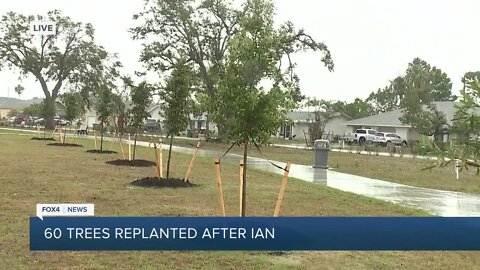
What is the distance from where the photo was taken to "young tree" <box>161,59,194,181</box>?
42.3ft

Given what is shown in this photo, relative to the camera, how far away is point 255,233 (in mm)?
4691

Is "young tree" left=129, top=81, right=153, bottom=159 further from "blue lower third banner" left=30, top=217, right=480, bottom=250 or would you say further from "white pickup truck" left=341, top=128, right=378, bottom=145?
Answer: "white pickup truck" left=341, top=128, right=378, bottom=145

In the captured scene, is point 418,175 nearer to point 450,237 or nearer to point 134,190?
point 134,190

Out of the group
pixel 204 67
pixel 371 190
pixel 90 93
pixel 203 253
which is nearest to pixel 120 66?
pixel 90 93

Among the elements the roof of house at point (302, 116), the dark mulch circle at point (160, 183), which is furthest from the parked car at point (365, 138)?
the dark mulch circle at point (160, 183)

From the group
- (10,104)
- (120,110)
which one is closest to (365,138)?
(120,110)

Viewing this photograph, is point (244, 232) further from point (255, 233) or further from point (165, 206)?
point (165, 206)

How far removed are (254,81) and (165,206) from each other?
344 centimetres

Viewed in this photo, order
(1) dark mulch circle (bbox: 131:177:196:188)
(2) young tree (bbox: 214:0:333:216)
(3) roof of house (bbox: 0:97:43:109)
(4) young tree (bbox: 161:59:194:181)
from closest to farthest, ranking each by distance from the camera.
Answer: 1. (2) young tree (bbox: 214:0:333:216)
2. (1) dark mulch circle (bbox: 131:177:196:188)
3. (4) young tree (bbox: 161:59:194:181)
4. (3) roof of house (bbox: 0:97:43:109)

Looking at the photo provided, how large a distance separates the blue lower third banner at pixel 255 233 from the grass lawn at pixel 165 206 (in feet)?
3.52

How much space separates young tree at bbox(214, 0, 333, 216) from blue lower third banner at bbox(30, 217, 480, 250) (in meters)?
2.44

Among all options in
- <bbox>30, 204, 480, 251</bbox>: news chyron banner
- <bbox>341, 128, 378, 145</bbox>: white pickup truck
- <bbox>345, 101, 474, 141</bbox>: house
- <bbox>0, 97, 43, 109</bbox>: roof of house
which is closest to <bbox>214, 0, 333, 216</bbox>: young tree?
<bbox>30, 204, 480, 251</bbox>: news chyron banner

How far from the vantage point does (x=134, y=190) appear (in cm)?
1142

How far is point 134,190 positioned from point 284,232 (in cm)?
719
